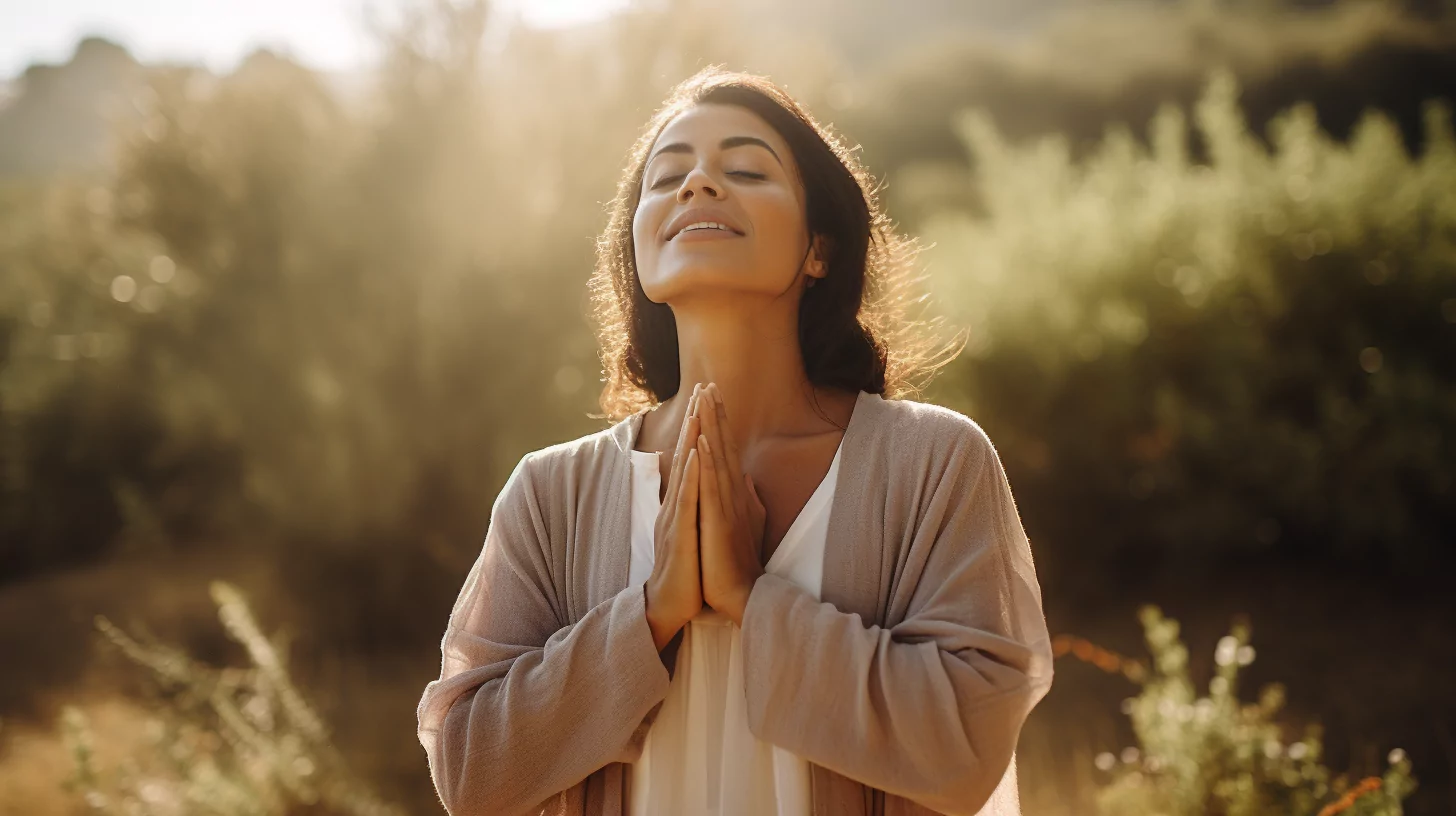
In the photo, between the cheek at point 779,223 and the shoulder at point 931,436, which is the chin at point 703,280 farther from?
the shoulder at point 931,436

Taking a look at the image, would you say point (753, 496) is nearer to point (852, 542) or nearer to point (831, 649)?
point (852, 542)

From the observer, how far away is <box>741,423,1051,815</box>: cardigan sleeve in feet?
4.26

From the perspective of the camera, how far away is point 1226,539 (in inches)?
201

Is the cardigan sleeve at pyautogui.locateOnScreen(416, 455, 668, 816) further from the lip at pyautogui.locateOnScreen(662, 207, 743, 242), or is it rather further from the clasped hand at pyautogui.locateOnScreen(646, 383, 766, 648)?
the lip at pyautogui.locateOnScreen(662, 207, 743, 242)

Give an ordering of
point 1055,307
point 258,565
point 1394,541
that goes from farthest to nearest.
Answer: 1. point 258,565
2. point 1055,307
3. point 1394,541

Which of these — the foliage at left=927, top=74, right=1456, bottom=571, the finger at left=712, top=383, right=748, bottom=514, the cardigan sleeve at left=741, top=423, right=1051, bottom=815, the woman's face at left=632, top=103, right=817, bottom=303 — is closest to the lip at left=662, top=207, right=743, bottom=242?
the woman's face at left=632, top=103, right=817, bottom=303

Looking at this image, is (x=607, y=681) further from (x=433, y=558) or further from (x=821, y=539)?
(x=433, y=558)

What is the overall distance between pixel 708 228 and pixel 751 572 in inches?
21.5

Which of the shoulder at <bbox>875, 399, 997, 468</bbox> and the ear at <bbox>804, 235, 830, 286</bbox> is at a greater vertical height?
the ear at <bbox>804, 235, 830, 286</bbox>

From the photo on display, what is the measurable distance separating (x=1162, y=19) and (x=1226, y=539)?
1201 cm

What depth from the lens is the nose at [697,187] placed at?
5.23ft

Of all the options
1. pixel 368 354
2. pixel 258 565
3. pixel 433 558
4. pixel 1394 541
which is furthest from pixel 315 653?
pixel 1394 541

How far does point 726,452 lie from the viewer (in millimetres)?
1468

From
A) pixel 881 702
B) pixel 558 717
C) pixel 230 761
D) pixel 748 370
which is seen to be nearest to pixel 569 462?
pixel 748 370
